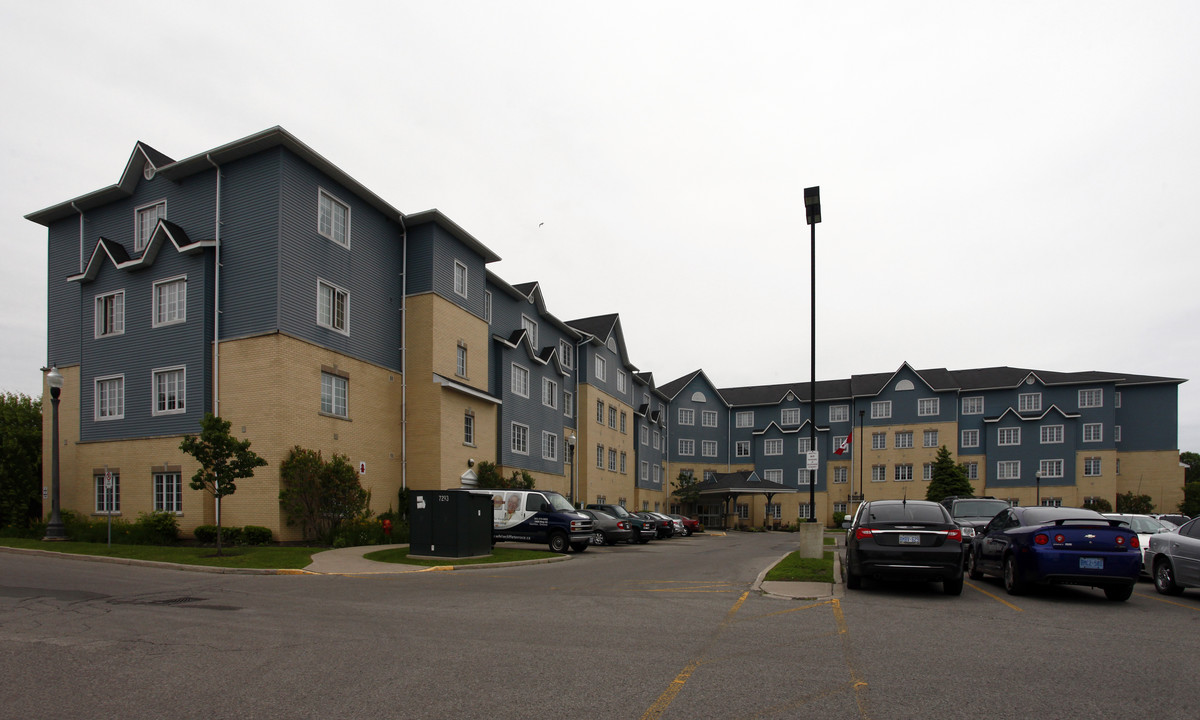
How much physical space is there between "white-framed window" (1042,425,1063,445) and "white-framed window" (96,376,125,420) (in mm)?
62150

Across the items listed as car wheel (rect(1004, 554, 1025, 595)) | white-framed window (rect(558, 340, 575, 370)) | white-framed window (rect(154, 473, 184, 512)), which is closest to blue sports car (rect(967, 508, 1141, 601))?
car wheel (rect(1004, 554, 1025, 595))

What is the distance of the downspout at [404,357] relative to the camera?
96.0ft

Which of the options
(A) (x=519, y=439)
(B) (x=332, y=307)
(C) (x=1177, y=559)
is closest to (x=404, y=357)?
(B) (x=332, y=307)

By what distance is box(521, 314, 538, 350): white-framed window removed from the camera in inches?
1570

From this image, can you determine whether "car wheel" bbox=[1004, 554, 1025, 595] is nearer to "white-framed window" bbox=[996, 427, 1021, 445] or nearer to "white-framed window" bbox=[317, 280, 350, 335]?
"white-framed window" bbox=[317, 280, 350, 335]

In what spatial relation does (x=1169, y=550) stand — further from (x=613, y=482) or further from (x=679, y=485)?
(x=679, y=485)

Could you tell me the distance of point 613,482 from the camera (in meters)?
52.0

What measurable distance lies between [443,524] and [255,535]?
21.4 feet

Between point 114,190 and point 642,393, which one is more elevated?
point 114,190

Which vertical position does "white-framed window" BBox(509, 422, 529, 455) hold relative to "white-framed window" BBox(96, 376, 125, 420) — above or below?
below

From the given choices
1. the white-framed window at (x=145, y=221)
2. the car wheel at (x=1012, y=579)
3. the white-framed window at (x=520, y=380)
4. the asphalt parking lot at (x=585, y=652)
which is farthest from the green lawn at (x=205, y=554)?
the white-framed window at (x=520, y=380)

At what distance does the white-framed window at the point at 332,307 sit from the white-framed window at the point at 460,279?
542cm

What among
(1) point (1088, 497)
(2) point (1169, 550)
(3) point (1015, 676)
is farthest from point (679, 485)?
(3) point (1015, 676)

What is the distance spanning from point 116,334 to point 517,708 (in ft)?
88.8
